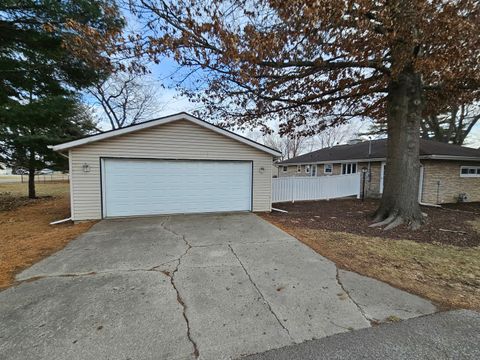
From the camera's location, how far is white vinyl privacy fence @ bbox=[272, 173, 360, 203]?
1074 centimetres

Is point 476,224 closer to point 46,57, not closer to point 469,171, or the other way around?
point 469,171

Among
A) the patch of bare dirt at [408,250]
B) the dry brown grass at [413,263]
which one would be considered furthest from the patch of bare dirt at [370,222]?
the dry brown grass at [413,263]

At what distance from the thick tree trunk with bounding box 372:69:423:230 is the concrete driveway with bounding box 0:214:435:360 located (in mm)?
3989

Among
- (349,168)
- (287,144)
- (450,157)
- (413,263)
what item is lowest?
(413,263)

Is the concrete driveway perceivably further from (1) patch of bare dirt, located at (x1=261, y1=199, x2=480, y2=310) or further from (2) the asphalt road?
(1) patch of bare dirt, located at (x1=261, y1=199, x2=480, y2=310)

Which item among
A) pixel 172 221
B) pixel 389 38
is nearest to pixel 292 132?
pixel 389 38

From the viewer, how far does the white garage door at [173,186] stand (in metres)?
7.30

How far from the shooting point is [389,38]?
16.7 feet

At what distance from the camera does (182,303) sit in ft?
9.00

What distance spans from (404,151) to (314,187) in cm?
517

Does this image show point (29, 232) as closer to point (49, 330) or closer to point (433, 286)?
point (49, 330)

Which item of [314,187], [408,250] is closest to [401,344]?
[408,250]

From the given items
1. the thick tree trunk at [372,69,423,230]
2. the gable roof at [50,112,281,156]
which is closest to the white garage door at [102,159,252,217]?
the gable roof at [50,112,281,156]

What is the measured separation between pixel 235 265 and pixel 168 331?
1.72m
